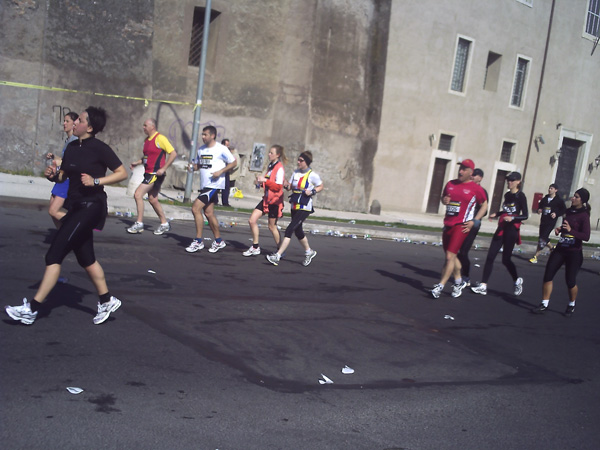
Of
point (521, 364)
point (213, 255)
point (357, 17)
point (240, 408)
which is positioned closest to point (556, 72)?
point (357, 17)

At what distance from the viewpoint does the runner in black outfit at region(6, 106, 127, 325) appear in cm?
609

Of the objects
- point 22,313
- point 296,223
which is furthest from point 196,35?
point 22,313

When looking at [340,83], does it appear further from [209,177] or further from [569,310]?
[569,310]

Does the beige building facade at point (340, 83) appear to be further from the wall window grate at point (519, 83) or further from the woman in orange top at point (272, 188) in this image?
the woman in orange top at point (272, 188)

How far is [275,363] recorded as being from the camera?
6047 mm

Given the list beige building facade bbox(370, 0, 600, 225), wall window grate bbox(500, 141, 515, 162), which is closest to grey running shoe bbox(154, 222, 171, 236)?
beige building facade bbox(370, 0, 600, 225)

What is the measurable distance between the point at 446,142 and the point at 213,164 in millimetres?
21805

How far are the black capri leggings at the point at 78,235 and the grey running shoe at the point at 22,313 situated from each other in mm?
427

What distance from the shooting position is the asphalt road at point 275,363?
452cm

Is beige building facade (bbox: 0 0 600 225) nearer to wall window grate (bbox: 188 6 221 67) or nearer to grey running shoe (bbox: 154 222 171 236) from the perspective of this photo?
wall window grate (bbox: 188 6 221 67)

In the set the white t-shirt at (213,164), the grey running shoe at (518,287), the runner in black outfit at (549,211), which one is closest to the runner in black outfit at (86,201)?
the white t-shirt at (213,164)

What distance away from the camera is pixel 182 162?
23.2m

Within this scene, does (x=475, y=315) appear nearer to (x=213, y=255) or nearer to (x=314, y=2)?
(x=213, y=255)

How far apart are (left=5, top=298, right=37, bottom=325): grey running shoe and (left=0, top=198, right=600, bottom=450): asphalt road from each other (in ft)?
0.25
